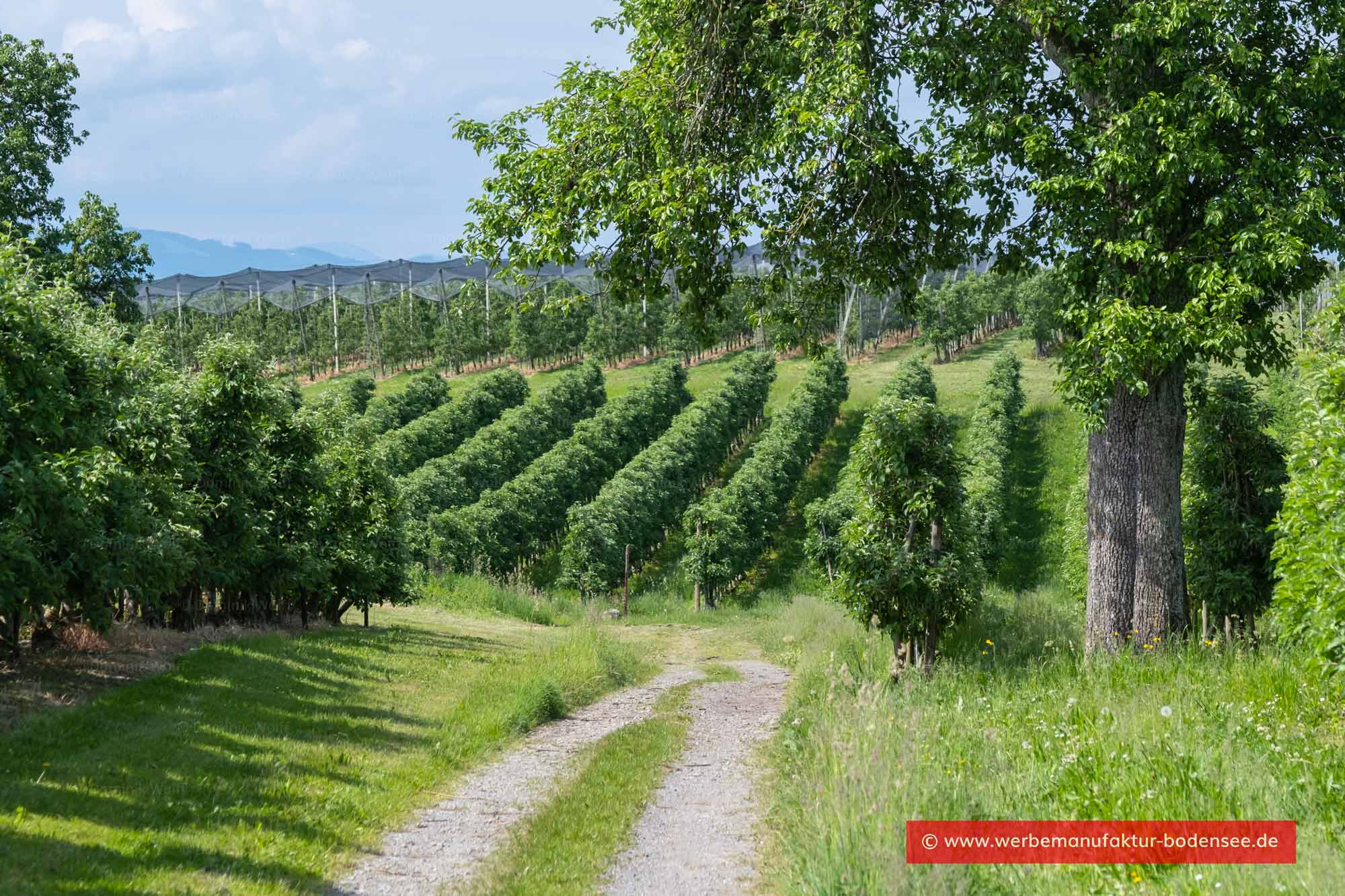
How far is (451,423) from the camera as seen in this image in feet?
182

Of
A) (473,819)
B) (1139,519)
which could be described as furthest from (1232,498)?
(473,819)

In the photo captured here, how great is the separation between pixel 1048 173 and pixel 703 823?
7.83 m

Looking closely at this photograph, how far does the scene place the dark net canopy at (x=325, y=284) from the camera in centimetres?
8281

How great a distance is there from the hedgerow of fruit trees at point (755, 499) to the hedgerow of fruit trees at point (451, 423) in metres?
14.2

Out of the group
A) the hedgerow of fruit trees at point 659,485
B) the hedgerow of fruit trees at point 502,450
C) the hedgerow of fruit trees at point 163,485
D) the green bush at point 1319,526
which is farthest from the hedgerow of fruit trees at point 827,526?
the green bush at point 1319,526

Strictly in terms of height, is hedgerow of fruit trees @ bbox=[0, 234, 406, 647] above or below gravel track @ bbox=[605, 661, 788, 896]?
above

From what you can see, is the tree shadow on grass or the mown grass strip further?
the mown grass strip

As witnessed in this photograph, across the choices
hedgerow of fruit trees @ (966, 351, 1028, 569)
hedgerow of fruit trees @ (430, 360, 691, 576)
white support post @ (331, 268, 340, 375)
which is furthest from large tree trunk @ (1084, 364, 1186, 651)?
white support post @ (331, 268, 340, 375)

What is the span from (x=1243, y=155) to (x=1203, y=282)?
2.25 m

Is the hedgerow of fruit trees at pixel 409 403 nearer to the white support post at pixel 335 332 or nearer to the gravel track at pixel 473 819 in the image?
the white support post at pixel 335 332

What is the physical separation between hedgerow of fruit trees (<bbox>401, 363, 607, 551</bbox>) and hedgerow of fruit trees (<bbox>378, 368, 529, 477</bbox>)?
234 cm

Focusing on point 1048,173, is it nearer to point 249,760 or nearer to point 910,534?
point 910,534

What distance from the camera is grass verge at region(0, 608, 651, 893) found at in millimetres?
6281

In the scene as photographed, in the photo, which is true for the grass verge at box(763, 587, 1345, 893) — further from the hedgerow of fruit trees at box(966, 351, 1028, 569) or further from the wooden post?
the wooden post
